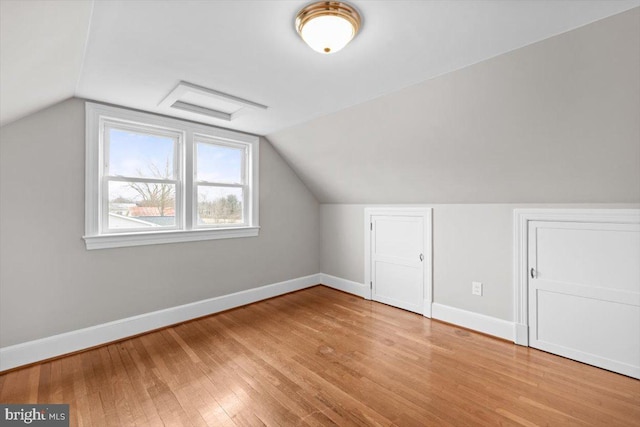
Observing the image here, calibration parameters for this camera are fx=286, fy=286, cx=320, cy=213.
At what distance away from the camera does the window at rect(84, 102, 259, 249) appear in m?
2.77

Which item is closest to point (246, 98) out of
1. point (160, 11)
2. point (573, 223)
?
point (160, 11)

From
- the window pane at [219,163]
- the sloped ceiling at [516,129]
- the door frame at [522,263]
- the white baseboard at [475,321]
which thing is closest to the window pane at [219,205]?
the window pane at [219,163]

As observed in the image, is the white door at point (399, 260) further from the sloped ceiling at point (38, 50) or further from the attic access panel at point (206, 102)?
the sloped ceiling at point (38, 50)

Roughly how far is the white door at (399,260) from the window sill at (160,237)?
171cm

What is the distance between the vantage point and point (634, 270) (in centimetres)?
223

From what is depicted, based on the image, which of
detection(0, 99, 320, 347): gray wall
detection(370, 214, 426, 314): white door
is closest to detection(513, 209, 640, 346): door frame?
detection(370, 214, 426, 314): white door

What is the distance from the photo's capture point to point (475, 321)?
302 centimetres

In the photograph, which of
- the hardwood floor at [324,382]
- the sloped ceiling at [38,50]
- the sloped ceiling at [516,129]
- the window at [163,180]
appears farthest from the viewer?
the window at [163,180]

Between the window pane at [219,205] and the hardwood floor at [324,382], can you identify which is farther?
the window pane at [219,205]

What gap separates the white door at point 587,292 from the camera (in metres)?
2.25

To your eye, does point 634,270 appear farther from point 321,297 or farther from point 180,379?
point 180,379

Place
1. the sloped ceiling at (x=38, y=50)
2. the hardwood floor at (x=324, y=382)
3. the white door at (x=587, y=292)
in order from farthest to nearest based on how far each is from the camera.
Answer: the white door at (x=587, y=292)
the hardwood floor at (x=324, y=382)
the sloped ceiling at (x=38, y=50)

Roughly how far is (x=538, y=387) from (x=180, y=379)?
267cm

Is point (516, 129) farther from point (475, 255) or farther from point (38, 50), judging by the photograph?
point (38, 50)
